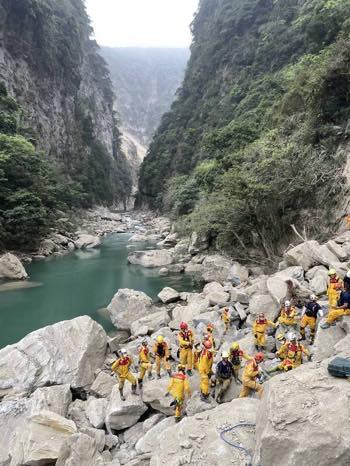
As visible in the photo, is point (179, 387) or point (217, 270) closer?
point (179, 387)

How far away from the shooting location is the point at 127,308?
57.7 ft

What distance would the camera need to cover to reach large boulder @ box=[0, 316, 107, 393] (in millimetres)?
11219

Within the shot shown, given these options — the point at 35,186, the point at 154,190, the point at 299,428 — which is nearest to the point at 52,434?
the point at 299,428

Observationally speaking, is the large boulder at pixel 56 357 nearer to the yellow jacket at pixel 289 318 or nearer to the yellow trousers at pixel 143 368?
the yellow trousers at pixel 143 368

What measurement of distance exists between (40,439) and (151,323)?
8088 mm

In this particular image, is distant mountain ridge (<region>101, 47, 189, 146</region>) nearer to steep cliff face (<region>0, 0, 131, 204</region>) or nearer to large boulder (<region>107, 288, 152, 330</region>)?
steep cliff face (<region>0, 0, 131, 204</region>)

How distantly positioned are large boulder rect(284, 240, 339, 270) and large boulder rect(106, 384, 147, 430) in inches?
323

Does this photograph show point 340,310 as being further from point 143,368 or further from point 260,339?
point 143,368

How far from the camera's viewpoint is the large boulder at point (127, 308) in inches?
678

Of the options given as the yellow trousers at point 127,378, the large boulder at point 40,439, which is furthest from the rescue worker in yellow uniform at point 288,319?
the large boulder at point 40,439

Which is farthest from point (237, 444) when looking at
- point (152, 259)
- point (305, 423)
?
point (152, 259)

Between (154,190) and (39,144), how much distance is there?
21709 mm

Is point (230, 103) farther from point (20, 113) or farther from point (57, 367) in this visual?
point (57, 367)

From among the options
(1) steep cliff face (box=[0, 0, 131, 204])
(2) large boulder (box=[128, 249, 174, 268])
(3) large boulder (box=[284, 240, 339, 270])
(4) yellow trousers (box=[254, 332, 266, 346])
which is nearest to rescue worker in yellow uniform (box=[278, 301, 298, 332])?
(4) yellow trousers (box=[254, 332, 266, 346])
